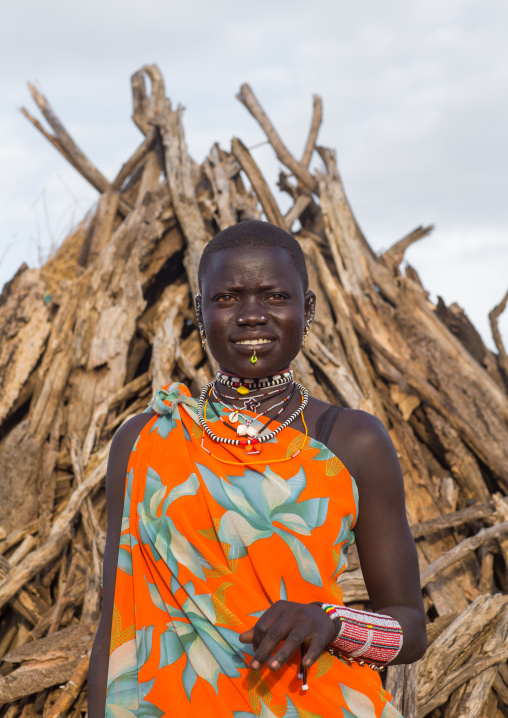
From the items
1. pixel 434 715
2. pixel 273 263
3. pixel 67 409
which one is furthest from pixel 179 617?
pixel 67 409

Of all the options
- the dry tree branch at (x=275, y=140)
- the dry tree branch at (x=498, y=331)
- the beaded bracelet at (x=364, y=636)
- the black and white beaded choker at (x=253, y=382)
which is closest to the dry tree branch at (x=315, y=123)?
the dry tree branch at (x=275, y=140)

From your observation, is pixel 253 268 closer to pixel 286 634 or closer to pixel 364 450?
pixel 364 450

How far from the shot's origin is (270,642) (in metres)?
1.36

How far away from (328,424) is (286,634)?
604mm

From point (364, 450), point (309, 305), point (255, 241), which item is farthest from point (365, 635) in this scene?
point (255, 241)

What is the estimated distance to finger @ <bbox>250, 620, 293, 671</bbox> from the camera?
1354mm

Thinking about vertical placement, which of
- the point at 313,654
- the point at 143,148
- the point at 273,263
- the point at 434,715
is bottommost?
the point at 434,715

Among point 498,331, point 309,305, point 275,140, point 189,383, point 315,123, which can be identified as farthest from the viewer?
point 315,123

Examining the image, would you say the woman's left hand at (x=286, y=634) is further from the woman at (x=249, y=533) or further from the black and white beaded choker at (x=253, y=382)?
the black and white beaded choker at (x=253, y=382)

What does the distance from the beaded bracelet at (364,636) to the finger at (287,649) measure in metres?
0.12

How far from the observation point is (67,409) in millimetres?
4844

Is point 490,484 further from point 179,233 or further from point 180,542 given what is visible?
point 180,542

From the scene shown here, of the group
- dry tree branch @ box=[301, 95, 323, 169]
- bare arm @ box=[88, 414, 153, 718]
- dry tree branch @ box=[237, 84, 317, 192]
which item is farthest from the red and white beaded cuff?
dry tree branch @ box=[301, 95, 323, 169]

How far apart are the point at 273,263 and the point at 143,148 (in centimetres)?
495
